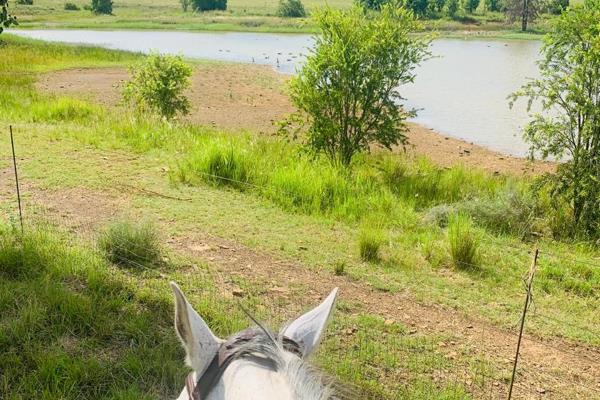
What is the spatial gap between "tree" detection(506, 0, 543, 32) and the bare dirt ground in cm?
3547

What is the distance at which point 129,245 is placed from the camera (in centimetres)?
478

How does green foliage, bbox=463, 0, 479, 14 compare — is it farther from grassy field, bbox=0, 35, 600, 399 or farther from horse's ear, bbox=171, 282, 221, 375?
horse's ear, bbox=171, 282, 221, 375

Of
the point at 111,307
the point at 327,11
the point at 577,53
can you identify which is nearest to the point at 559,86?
the point at 577,53

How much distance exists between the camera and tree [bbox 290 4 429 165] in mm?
8250

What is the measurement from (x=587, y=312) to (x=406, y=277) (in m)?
1.49

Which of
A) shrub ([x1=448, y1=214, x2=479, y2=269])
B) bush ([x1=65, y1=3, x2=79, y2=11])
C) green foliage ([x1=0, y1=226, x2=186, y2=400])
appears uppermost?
bush ([x1=65, y1=3, x2=79, y2=11])

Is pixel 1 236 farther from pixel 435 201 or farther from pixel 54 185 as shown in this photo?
pixel 435 201

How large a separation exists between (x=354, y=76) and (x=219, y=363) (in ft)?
24.4

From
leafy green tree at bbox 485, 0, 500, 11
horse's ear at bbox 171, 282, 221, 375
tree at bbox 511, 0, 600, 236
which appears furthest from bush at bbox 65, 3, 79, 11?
horse's ear at bbox 171, 282, 221, 375

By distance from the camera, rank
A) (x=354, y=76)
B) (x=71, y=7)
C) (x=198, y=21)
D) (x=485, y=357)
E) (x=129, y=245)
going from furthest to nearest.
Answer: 1. (x=71, y=7)
2. (x=198, y=21)
3. (x=354, y=76)
4. (x=129, y=245)
5. (x=485, y=357)

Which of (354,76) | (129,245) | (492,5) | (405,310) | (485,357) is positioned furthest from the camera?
(492,5)

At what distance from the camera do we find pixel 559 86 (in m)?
7.12

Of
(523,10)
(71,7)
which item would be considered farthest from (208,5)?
(523,10)

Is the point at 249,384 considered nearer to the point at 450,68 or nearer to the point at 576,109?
the point at 576,109
